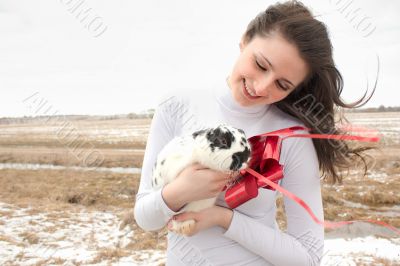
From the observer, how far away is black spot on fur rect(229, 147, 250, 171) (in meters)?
1.41

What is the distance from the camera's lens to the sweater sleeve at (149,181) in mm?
1421

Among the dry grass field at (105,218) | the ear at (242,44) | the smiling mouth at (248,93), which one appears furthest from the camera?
the dry grass field at (105,218)

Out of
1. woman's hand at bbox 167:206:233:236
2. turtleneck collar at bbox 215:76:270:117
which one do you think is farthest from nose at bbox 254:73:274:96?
woman's hand at bbox 167:206:233:236

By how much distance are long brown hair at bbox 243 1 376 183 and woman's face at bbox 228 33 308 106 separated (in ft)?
0.16

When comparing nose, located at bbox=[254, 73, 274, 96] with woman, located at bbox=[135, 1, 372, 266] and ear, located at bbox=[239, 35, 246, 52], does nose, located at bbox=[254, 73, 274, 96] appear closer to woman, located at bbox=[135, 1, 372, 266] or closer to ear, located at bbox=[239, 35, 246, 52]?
woman, located at bbox=[135, 1, 372, 266]

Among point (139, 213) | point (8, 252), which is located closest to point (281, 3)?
point (139, 213)

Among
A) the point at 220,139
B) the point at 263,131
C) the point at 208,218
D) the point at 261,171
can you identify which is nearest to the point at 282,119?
the point at 263,131

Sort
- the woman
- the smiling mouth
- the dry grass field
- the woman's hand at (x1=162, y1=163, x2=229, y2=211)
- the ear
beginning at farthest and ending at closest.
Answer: the dry grass field < the ear < the smiling mouth < the woman < the woman's hand at (x1=162, y1=163, x2=229, y2=211)

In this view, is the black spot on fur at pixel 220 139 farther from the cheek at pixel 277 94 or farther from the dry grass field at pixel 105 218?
the dry grass field at pixel 105 218

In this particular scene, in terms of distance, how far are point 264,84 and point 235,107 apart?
9.1 inches

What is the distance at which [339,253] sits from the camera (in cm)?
532

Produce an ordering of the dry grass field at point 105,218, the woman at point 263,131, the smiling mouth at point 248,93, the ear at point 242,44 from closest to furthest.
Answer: the woman at point 263,131, the smiling mouth at point 248,93, the ear at point 242,44, the dry grass field at point 105,218

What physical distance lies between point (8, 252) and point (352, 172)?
11653 mm

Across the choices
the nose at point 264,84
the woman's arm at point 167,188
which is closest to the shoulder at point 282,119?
the nose at point 264,84
